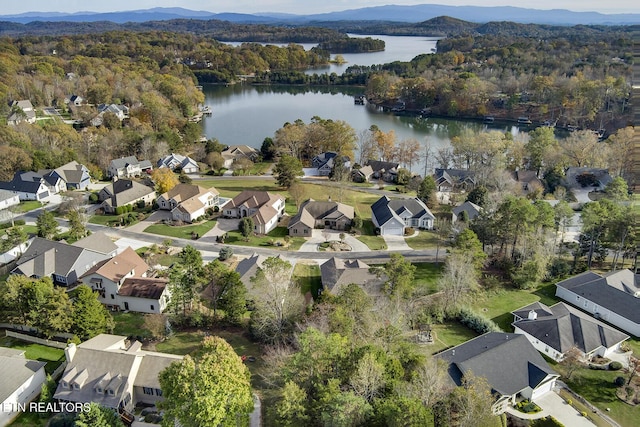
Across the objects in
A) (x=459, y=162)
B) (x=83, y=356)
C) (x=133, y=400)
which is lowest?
(x=133, y=400)

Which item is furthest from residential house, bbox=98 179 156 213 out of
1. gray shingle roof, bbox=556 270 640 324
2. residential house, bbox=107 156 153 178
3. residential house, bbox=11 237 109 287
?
gray shingle roof, bbox=556 270 640 324

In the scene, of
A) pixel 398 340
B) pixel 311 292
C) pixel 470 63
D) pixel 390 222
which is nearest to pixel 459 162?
pixel 390 222

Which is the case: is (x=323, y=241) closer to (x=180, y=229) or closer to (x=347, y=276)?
(x=347, y=276)

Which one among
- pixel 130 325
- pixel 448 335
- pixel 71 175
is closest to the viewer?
pixel 448 335

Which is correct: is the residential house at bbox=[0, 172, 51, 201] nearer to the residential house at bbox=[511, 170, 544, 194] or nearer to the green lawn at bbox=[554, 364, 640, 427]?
the green lawn at bbox=[554, 364, 640, 427]

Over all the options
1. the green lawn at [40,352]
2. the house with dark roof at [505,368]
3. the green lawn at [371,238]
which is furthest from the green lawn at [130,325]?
the green lawn at [371,238]

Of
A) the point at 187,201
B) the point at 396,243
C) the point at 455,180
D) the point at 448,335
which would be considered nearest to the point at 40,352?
the point at 187,201

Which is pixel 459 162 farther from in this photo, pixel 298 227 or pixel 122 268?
pixel 122 268
